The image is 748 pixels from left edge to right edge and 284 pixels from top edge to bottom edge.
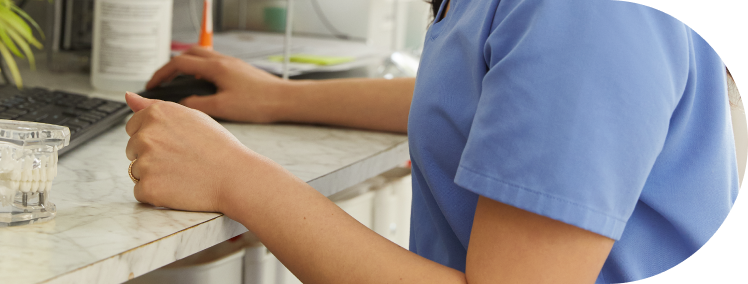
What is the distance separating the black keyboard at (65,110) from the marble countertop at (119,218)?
0.06 ft

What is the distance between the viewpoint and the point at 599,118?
1.29 ft

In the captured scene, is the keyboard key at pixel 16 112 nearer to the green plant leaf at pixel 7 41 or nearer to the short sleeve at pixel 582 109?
the green plant leaf at pixel 7 41

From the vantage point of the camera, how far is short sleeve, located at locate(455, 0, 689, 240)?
396 millimetres

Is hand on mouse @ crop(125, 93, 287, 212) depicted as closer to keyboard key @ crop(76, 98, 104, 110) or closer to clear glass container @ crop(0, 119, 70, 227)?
clear glass container @ crop(0, 119, 70, 227)

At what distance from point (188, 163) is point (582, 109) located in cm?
33

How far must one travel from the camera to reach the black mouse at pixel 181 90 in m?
0.90

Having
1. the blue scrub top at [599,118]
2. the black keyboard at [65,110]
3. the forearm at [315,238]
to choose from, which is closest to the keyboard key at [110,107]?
the black keyboard at [65,110]

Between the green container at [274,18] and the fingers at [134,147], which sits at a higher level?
the green container at [274,18]

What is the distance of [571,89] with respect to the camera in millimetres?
396

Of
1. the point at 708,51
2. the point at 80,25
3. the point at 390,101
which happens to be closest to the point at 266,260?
the point at 390,101

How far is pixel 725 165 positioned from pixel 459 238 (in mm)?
229

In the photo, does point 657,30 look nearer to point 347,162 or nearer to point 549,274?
point 549,274

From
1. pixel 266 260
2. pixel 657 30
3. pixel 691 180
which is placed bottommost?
pixel 266 260

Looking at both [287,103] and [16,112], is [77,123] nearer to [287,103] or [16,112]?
[16,112]
